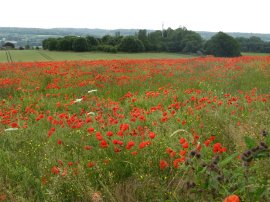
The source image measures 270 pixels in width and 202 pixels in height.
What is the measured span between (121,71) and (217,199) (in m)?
8.40

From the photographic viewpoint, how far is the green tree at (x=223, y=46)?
3816cm

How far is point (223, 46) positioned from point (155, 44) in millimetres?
13985

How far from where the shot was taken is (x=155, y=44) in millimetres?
50906

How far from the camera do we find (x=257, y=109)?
18.3 ft

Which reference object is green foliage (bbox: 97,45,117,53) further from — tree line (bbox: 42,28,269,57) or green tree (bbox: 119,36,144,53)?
green tree (bbox: 119,36,144,53)

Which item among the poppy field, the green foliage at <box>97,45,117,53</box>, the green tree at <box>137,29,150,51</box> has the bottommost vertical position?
the green foliage at <box>97,45,117,53</box>

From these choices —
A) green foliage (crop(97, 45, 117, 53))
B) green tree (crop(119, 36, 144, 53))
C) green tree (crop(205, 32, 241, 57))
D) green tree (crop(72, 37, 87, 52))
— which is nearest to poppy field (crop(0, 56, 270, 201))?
green tree (crop(205, 32, 241, 57))

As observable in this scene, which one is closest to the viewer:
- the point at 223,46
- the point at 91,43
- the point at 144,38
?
the point at 223,46

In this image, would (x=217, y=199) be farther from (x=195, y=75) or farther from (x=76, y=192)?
(x=195, y=75)

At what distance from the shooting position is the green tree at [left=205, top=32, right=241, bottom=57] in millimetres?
38162

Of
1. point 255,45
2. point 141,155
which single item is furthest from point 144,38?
point 141,155

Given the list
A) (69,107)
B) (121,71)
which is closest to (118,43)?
(121,71)

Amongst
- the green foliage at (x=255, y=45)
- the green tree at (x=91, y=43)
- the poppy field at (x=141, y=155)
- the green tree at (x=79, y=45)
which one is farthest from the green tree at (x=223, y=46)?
the poppy field at (x=141, y=155)

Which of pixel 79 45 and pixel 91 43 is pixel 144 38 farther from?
pixel 79 45
